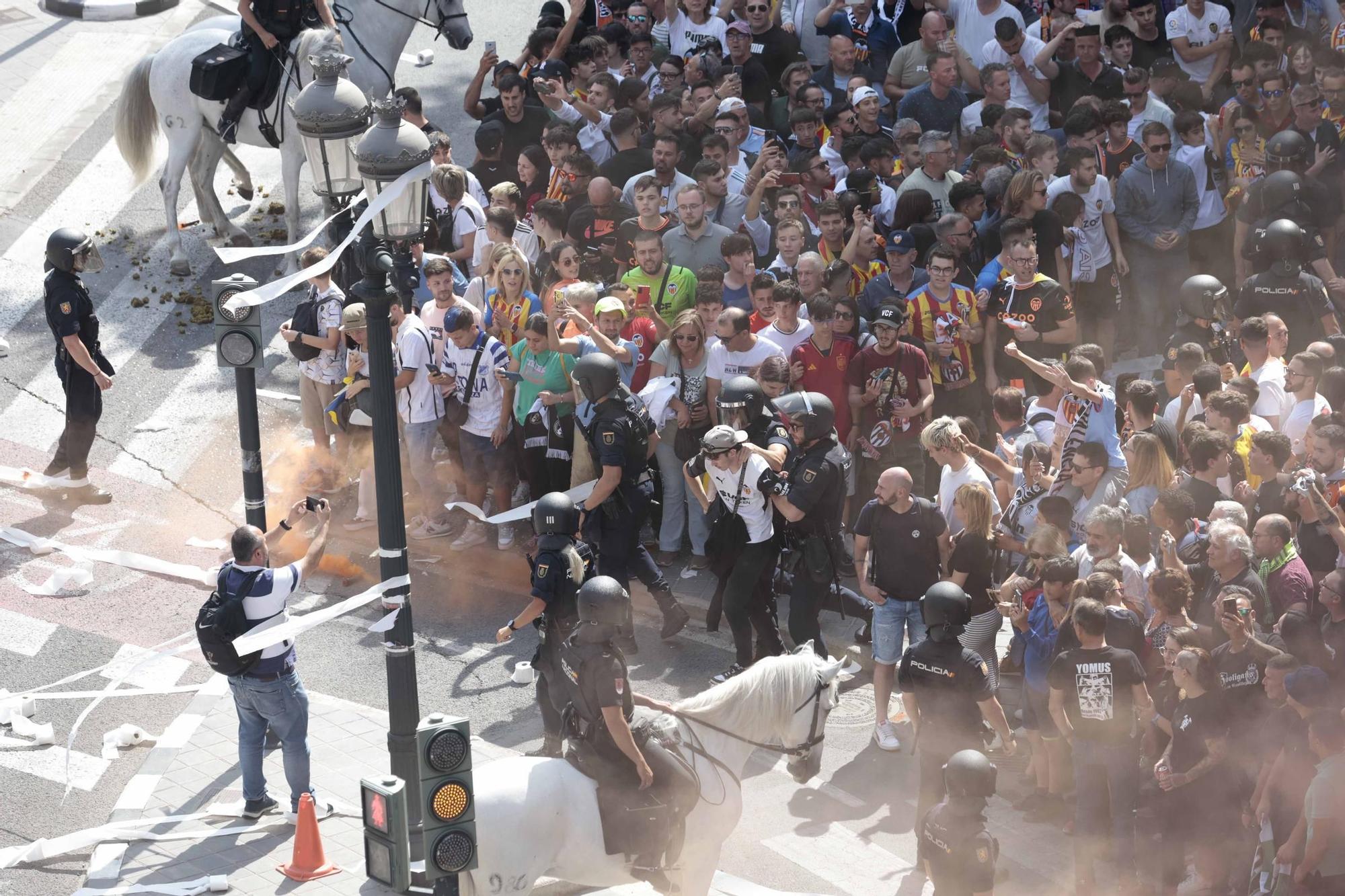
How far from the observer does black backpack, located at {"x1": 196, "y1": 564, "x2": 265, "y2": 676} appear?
28.8 ft

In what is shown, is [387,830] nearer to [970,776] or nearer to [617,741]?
[617,741]

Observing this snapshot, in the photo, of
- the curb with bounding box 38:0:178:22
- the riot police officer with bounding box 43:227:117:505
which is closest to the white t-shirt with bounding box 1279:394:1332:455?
the riot police officer with bounding box 43:227:117:505

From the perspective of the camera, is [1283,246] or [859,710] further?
[1283,246]

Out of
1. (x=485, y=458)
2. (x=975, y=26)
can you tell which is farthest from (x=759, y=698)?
(x=975, y=26)

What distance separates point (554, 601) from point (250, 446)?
222 centimetres

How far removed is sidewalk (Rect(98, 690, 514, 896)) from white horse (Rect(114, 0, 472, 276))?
669 cm

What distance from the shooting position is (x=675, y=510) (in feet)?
40.8

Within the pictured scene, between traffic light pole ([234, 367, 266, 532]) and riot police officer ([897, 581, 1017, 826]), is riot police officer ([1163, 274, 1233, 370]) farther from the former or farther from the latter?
traffic light pole ([234, 367, 266, 532])

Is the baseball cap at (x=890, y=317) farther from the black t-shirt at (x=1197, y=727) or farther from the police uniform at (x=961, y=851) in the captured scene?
the police uniform at (x=961, y=851)

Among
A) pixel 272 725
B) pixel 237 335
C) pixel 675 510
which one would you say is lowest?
pixel 675 510

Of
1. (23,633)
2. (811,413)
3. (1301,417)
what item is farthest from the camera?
(23,633)

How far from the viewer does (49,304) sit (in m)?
12.9

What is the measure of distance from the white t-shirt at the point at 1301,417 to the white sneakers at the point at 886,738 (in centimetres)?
313

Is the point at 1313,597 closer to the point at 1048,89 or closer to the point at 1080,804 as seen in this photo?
the point at 1080,804
